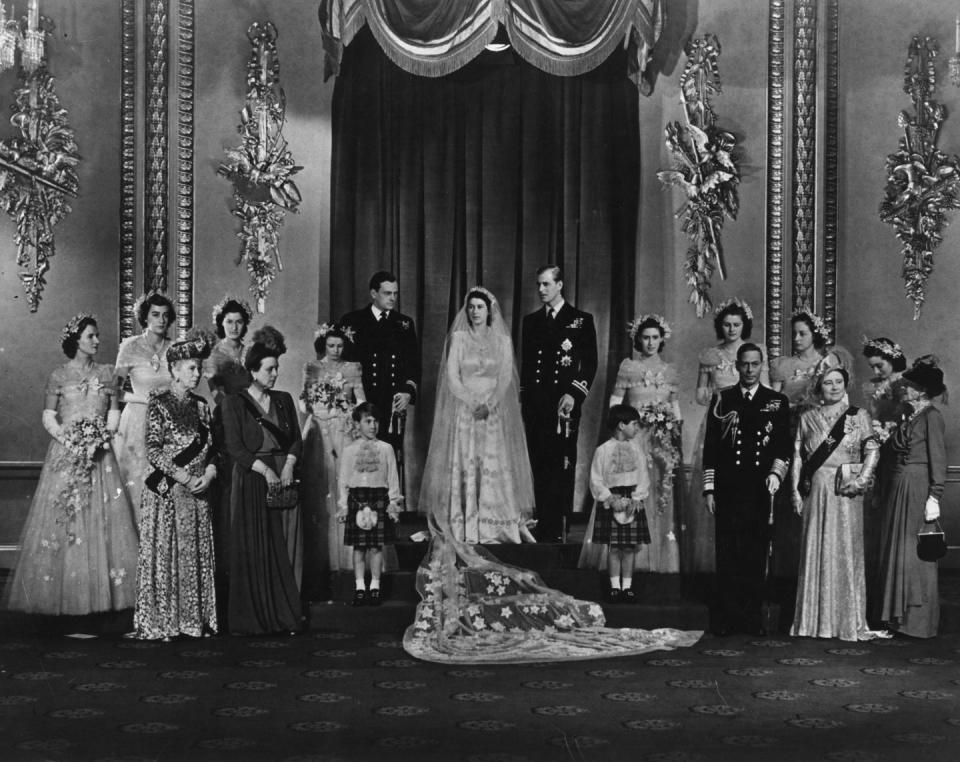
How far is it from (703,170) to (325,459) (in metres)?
3.28

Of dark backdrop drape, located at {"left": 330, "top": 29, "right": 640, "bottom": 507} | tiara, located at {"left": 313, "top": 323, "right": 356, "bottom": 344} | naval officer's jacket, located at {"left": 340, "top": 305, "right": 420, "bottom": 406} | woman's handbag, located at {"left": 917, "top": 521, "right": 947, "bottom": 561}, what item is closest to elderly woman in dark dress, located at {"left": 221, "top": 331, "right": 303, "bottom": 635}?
tiara, located at {"left": 313, "top": 323, "right": 356, "bottom": 344}

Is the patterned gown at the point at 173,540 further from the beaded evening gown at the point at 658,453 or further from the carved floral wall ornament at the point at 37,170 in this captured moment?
the carved floral wall ornament at the point at 37,170

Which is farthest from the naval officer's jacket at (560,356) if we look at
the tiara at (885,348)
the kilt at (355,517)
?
the tiara at (885,348)

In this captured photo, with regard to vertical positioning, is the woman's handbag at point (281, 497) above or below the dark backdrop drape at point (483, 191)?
below

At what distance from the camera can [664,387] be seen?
7633 mm

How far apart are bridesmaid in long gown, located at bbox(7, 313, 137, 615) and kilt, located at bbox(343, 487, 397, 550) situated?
1119 mm

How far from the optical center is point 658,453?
7.45 meters

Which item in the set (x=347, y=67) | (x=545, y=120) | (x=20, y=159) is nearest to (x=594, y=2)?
(x=545, y=120)

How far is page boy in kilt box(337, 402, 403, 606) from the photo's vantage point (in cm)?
694

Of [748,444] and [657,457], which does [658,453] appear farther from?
[748,444]

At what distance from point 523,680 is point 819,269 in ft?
13.9

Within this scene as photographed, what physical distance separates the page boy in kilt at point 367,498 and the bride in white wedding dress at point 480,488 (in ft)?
0.89

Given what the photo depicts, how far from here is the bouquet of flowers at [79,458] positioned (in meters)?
6.85

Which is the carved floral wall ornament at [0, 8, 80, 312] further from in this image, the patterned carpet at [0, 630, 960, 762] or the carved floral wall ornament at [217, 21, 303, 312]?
the patterned carpet at [0, 630, 960, 762]
